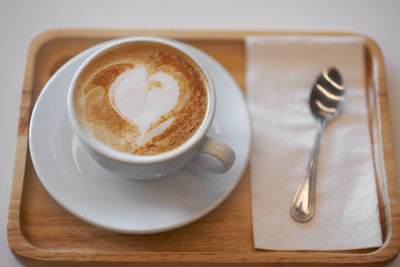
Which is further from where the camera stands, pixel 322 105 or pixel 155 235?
pixel 322 105

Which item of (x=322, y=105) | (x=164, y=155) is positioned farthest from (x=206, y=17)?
(x=164, y=155)

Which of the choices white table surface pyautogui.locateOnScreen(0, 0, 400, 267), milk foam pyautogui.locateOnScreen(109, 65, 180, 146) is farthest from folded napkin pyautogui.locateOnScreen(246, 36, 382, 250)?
milk foam pyautogui.locateOnScreen(109, 65, 180, 146)

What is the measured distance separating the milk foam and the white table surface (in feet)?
1.17

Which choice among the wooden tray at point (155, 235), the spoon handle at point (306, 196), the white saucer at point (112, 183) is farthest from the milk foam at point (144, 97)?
the spoon handle at point (306, 196)

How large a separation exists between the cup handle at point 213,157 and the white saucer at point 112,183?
0.05 meters

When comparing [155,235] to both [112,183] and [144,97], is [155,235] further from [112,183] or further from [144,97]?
[144,97]

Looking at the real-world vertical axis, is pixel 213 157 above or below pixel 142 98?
below

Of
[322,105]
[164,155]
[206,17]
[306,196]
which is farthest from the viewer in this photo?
[206,17]

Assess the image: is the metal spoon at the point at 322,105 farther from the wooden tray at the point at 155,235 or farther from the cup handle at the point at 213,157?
the cup handle at the point at 213,157

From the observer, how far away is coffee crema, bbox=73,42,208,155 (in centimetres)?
72

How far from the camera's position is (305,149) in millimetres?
900

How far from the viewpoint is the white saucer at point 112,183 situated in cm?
74

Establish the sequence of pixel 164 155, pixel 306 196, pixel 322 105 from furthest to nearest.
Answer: pixel 322 105 < pixel 306 196 < pixel 164 155

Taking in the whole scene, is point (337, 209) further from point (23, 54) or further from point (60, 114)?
point (23, 54)
